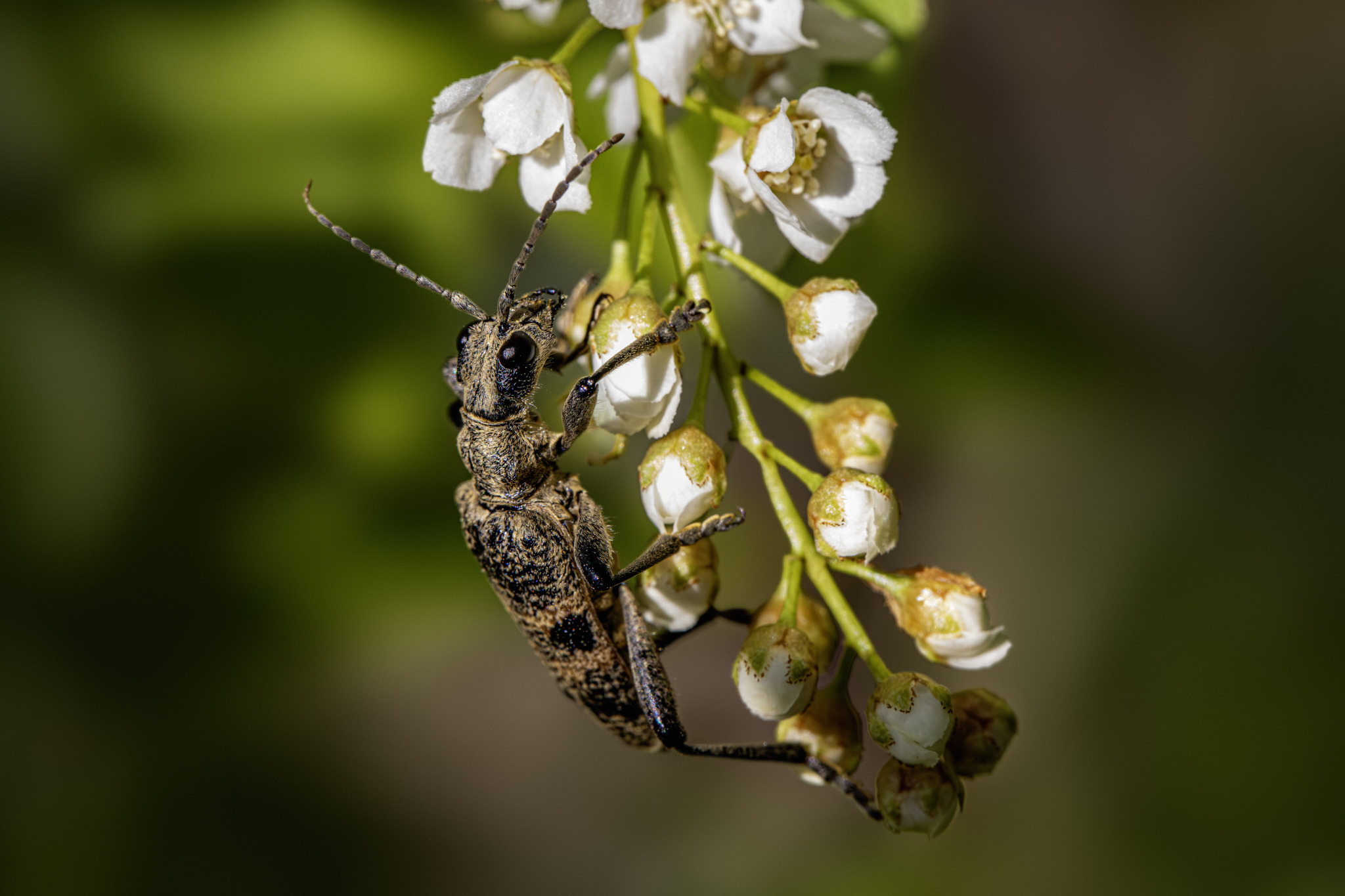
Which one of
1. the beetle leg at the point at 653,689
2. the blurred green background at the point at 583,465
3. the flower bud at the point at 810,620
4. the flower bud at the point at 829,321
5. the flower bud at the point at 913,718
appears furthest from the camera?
the blurred green background at the point at 583,465

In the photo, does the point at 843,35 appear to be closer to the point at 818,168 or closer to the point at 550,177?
the point at 818,168

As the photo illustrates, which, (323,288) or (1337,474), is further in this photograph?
(1337,474)

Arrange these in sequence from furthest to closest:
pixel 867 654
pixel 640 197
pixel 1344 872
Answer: pixel 1344 872, pixel 640 197, pixel 867 654

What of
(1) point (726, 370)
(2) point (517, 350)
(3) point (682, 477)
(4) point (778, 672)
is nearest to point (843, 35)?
(1) point (726, 370)

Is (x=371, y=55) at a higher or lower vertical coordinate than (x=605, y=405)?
higher

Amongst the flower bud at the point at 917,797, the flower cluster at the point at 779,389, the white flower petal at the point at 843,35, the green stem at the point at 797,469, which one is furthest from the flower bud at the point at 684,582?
the white flower petal at the point at 843,35

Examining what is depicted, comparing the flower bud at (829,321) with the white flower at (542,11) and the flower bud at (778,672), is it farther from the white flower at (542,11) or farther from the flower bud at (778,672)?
the white flower at (542,11)

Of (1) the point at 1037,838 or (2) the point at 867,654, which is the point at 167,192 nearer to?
(2) the point at 867,654

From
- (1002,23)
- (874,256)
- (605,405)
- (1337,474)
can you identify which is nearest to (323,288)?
(605,405)
